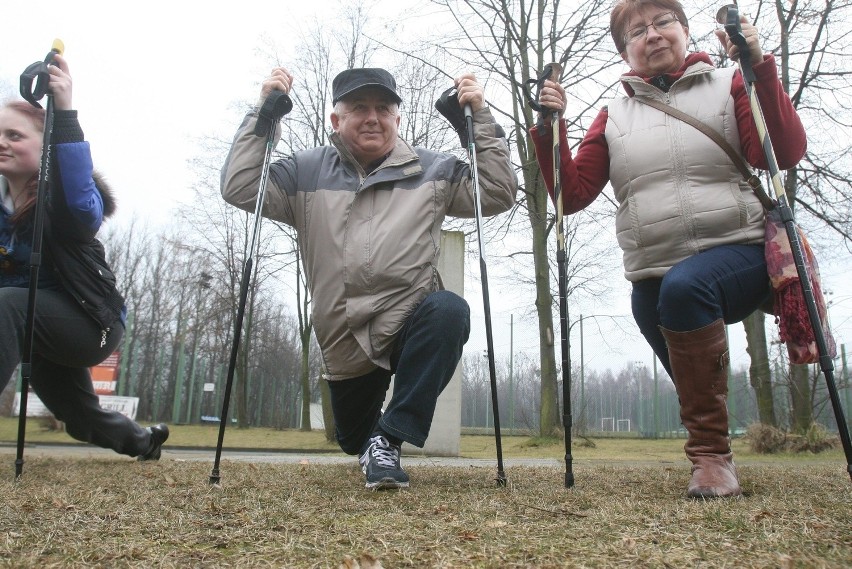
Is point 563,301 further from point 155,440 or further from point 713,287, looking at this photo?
point 155,440

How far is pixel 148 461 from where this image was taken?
4.49m

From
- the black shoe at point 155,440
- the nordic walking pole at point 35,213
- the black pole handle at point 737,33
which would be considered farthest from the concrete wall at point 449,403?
the black pole handle at point 737,33

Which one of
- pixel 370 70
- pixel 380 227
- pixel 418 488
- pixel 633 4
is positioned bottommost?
pixel 418 488

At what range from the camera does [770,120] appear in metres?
2.85

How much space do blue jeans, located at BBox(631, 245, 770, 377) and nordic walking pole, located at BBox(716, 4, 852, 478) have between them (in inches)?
8.6

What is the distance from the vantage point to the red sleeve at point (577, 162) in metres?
3.35

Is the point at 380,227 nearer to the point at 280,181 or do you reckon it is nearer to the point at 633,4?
the point at 280,181

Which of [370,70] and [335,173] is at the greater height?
[370,70]

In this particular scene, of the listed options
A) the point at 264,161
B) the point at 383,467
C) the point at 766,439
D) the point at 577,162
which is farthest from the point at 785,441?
the point at 264,161

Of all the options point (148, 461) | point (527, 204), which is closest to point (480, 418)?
point (527, 204)

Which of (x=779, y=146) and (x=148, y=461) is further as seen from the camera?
(x=148, y=461)

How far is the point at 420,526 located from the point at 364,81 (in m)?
2.26

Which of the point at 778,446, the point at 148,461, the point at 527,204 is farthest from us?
the point at 527,204

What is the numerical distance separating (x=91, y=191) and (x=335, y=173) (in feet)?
4.16
